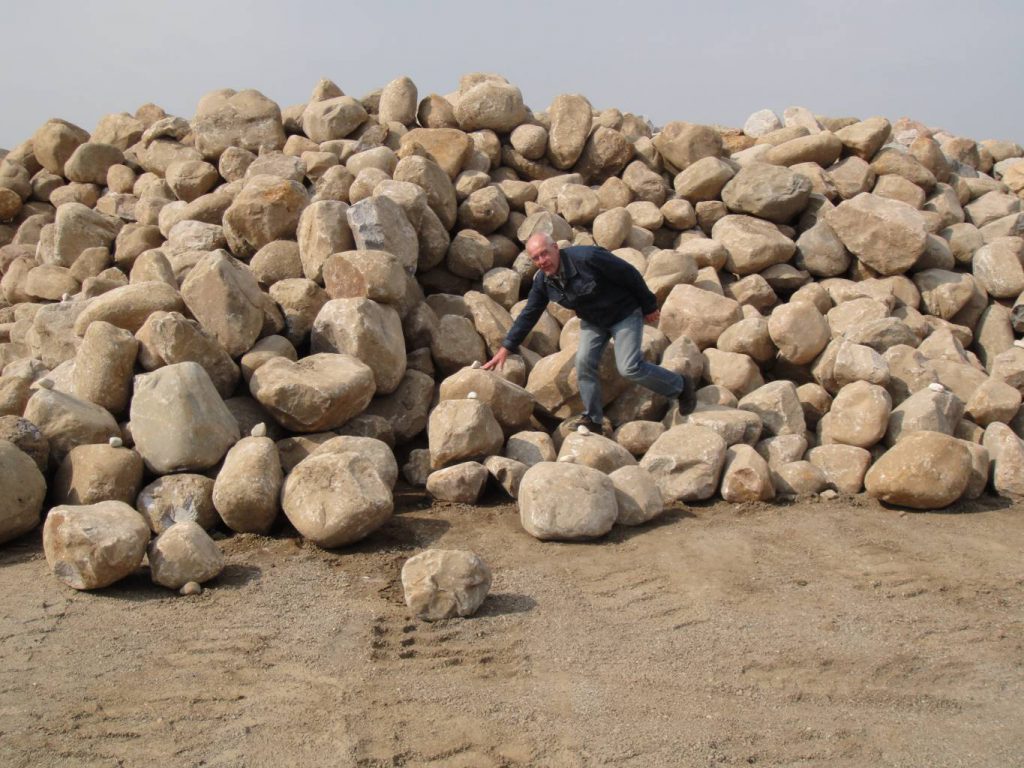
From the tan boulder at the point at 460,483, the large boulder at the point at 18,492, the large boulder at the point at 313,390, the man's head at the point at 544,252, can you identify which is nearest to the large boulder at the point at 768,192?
the man's head at the point at 544,252

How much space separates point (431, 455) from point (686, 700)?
2711 millimetres

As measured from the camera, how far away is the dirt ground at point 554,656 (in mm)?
3135

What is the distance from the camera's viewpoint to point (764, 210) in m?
7.91

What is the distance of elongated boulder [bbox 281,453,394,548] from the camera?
15.3 feet

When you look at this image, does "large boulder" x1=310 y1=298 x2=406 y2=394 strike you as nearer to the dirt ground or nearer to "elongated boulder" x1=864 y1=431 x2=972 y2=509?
the dirt ground

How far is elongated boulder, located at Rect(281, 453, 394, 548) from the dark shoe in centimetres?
227

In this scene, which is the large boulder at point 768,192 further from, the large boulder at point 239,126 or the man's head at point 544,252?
the large boulder at point 239,126

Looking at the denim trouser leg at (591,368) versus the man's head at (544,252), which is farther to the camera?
the denim trouser leg at (591,368)

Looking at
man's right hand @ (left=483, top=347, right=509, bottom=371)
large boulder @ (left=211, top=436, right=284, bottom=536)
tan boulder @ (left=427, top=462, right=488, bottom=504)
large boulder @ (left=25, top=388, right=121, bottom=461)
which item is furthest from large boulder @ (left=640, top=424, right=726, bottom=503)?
large boulder @ (left=25, top=388, right=121, bottom=461)

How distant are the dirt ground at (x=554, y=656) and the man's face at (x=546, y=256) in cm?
184

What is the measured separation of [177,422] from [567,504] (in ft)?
7.62

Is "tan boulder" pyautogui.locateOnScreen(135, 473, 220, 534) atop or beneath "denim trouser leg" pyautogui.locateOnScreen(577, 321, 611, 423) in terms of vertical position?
beneath

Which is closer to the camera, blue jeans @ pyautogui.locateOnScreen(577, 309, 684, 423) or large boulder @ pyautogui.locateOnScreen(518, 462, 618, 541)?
large boulder @ pyautogui.locateOnScreen(518, 462, 618, 541)

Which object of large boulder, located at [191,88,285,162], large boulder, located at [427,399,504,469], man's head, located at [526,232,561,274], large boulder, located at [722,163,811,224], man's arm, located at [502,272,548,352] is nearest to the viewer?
large boulder, located at [427,399,504,469]
